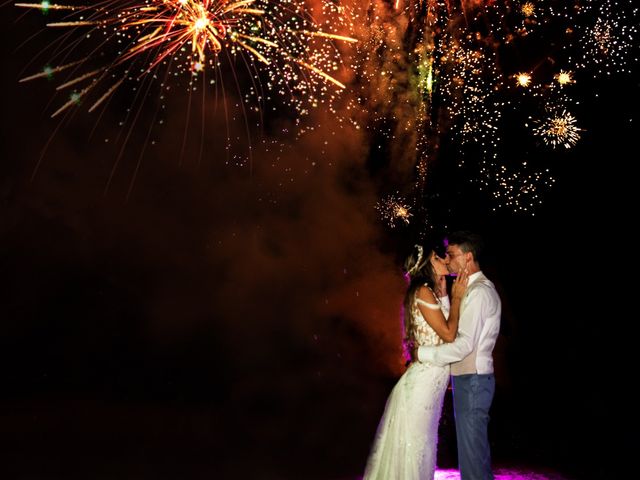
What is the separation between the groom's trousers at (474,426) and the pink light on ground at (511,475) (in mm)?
1086

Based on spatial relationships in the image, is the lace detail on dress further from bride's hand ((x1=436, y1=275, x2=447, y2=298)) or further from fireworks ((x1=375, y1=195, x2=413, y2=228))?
fireworks ((x1=375, y1=195, x2=413, y2=228))

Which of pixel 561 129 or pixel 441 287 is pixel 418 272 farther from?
pixel 561 129

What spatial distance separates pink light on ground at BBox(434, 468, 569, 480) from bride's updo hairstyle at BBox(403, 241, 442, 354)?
1.41 meters

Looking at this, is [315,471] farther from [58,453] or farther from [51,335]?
[51,335]

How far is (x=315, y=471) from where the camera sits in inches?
190

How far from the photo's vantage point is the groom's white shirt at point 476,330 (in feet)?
11.0

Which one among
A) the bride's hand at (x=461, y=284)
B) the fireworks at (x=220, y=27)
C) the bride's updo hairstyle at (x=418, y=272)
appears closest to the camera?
the bride's hand at (x=461, y=284)

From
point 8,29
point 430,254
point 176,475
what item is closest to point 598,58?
point 430,254

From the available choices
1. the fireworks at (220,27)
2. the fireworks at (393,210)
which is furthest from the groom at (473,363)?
the fireworks at (393,210)

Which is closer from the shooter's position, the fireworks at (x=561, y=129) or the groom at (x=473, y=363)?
the groom at (x=473, y=363)

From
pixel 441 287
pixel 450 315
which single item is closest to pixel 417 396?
pixel 450 315

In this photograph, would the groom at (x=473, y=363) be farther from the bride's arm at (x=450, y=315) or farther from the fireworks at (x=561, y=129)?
the fireworks at (x=561, y=129)

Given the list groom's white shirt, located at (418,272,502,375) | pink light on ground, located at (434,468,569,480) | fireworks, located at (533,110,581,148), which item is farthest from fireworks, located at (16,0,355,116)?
pink light on ground, located at (434,468,569,480)

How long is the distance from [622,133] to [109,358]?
8.78 meters
